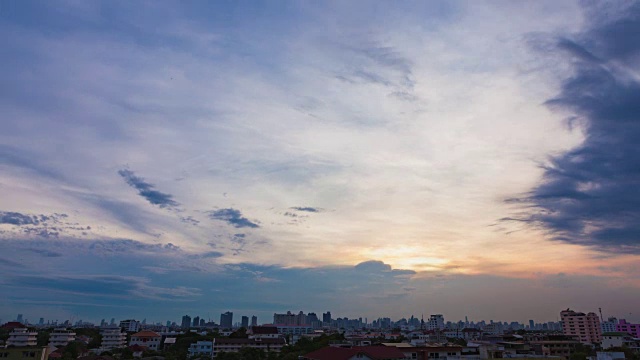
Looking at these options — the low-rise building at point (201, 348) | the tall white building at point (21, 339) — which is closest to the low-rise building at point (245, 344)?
the low-rise building at point (201, 348)

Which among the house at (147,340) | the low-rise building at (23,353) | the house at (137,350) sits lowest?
the house at (137,350)

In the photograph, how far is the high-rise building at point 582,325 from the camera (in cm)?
12038

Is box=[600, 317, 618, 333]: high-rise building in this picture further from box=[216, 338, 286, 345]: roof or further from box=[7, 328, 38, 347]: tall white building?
box=[7, 328, 38, 347]: tall white building

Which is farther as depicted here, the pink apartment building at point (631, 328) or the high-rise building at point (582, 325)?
the pink apartment building at point (631, 328)

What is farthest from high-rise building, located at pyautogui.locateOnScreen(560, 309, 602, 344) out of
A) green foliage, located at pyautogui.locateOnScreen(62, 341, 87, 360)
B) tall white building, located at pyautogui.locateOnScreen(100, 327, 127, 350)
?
green foliage, located at pyautogui.locateOnScreen(62, 341, 87, 360)

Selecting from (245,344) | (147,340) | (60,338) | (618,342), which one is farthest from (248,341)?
(618,342)

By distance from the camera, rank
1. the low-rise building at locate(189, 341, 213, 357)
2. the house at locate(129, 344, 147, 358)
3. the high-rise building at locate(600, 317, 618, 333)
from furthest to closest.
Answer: the high-rise building at locate(600, 317, 618, 333)
the low-rise building at locate(189, 341, 213, 357)
the house at locate(129, 344, 147, 358)

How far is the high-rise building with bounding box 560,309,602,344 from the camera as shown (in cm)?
12038

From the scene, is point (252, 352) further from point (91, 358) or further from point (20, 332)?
point (20, 332)

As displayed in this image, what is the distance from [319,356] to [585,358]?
41.1m

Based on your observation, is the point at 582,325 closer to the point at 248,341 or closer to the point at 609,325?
the point at 609,325

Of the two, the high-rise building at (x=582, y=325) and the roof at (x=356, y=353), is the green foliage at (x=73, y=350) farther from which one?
the high-rise building at (x=582, y=325)

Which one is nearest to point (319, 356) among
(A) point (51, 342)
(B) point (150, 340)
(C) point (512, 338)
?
(C) point (512, 338)

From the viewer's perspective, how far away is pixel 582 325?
402 ft
